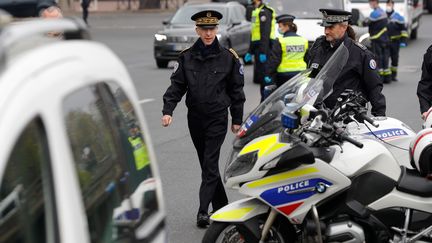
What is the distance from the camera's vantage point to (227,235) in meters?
6.20

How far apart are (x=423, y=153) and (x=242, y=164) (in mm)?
1123

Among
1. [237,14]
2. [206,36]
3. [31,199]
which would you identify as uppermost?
[31,199]

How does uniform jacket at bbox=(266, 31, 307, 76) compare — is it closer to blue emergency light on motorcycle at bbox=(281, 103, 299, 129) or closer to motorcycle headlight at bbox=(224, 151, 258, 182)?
motorcycle headlight at bbox=(224, 151, 258, 182)

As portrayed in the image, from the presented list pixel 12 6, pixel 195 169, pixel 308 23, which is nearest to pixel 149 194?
pixel 195 169

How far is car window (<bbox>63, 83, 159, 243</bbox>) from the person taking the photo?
2949 millimetres

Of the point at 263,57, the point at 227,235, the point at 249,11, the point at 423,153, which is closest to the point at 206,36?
the point at 227,235

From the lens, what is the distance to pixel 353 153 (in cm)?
582

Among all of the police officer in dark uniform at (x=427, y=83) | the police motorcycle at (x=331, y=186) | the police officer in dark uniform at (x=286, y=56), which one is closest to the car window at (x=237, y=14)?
the police officer in dark uniform at (x=286, y=56)

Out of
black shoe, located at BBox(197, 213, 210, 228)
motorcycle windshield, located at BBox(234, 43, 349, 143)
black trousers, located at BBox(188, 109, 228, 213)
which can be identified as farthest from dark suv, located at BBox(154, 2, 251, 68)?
motorcycle windshield, located at BBox(234, 43, 349, 143)

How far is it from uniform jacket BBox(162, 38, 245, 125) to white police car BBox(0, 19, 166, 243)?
4252 mm

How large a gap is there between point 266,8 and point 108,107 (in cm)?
1373

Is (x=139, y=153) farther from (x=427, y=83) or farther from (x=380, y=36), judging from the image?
(x=380, y=36)

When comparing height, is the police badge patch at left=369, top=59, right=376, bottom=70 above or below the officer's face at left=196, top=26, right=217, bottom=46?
below

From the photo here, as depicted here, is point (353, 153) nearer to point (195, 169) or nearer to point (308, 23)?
point (195, 169)
